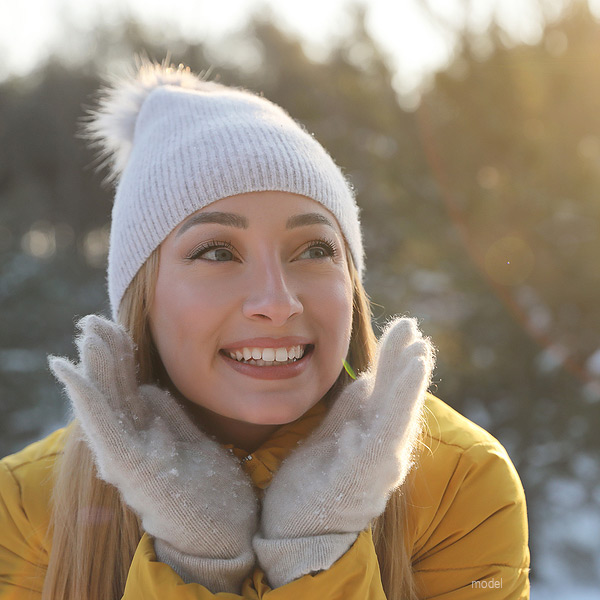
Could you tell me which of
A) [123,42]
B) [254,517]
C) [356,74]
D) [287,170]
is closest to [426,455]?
[254,517]

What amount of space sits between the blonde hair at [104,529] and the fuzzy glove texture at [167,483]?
222 mm

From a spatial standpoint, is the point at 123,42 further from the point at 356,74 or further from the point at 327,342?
the point at 327,342

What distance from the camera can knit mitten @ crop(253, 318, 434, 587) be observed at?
4.90 ft

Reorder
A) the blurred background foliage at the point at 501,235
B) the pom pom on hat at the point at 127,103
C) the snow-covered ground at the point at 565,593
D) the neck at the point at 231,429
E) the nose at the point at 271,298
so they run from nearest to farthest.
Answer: the nose at the point at 271,298
the neck at the point at 231,429
the pom pom on hat at the point at 127,103
the snow-covered ground at the point at 565,593
the blurred background foliage at the point at 501,235

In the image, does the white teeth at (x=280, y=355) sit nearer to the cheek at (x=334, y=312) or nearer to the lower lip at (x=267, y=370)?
the lower lip at (x=267, y=370)

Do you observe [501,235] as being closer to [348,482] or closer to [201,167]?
[201,167]

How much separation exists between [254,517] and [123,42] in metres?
7.22

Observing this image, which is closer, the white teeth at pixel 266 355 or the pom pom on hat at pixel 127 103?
the white teeth at pixel 266 355

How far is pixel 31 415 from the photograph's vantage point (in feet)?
16.8

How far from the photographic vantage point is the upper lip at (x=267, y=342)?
1647mm

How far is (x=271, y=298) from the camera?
1.60m

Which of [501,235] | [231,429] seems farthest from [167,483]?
[501,235]

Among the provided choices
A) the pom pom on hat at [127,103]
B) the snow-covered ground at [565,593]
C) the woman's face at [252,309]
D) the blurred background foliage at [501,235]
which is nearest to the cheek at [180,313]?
the woman's face at [252,309]

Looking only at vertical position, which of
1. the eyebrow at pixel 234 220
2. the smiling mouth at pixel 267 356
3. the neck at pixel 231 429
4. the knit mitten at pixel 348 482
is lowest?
the neck at pixel 231 429
